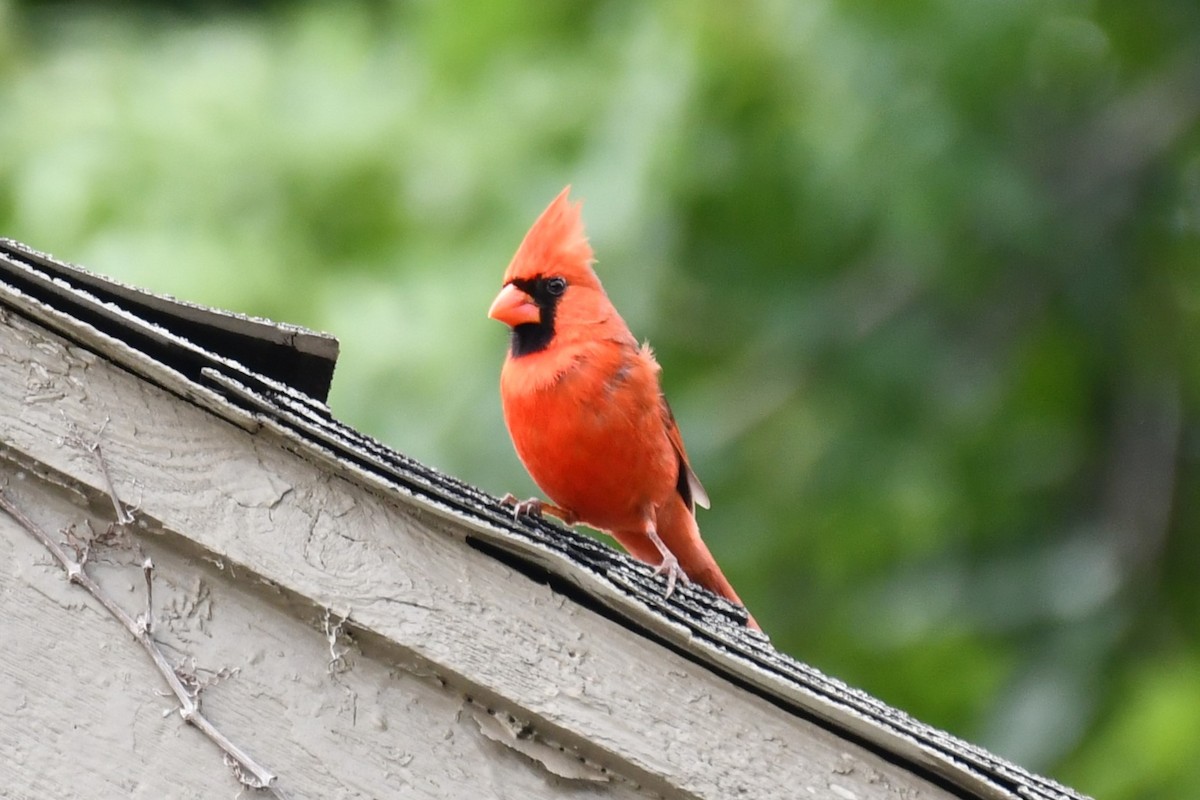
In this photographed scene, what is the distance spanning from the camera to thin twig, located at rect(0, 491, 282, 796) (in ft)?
5.12

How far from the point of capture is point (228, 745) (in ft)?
5.12

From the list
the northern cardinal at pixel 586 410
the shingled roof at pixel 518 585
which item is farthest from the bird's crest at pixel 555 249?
the shingled roof at pixel 518 585

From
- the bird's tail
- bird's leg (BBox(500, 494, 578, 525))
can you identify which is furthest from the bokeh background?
bird's leg (BBox(500, 494, 578, 525))

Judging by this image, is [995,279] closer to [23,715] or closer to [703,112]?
[703,112]

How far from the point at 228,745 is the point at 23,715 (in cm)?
19

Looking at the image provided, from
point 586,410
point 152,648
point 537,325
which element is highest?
point 537,325

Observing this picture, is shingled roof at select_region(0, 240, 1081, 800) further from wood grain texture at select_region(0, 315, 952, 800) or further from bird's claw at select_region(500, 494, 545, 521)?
bird's claw at select_region(500, 494, 545, 521)

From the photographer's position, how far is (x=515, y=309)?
287 centimetres

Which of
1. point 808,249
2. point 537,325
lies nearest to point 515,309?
point 537,325

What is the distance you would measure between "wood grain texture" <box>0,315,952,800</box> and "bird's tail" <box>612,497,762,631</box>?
132 centimetres

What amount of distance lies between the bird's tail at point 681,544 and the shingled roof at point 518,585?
1318 millimetres

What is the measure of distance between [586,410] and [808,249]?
215 centimetres

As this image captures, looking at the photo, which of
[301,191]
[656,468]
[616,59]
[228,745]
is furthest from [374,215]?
[228,745]

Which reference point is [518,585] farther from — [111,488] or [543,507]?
[543,507]
